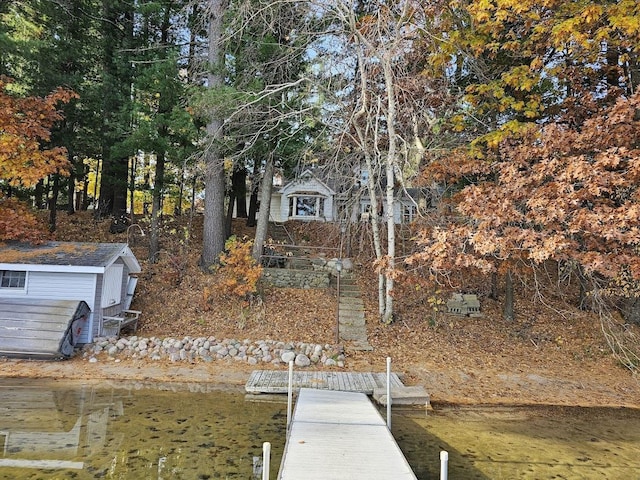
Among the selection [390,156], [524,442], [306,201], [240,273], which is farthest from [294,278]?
[306,201]

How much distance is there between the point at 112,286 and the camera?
1077cm

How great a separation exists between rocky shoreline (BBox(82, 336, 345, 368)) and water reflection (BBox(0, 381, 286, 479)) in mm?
1645

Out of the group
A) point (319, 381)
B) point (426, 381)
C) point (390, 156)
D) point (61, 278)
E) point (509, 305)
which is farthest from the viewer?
point (509, 305)

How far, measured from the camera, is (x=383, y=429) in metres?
5.29

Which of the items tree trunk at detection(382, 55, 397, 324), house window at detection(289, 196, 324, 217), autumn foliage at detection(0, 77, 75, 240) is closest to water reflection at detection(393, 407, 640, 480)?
tree trunk at detection(382, 55, 397, 324)

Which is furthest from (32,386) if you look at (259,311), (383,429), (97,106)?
(97,106)

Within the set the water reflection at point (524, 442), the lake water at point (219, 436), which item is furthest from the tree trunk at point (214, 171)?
the water reflection at point (524, 442)

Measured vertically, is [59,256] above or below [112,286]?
above

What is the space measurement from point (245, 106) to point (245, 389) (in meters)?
7.06

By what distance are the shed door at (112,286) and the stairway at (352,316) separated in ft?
19.9

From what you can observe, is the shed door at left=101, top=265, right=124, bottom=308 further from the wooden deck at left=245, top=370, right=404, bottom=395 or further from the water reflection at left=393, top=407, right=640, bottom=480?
the water reflection at left=393, top=407, right=640, bottom=480

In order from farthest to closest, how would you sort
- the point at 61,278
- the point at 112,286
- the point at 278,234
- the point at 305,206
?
the point at 305,206, the point at 278,234, the point at 112,286, the point at 61,278

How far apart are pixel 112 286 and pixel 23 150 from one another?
174 inches

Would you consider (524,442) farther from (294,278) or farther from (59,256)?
(59,256)
